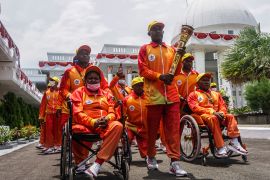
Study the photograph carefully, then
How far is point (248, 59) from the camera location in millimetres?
22766

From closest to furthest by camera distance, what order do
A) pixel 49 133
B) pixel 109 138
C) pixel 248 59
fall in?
pixel 109 138 < pixel 49 133 < pixel 248 59

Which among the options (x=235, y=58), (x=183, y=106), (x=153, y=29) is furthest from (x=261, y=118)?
(x=153, y=29)

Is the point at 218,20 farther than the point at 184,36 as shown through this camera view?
Yes

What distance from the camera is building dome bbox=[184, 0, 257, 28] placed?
47781 millimetres

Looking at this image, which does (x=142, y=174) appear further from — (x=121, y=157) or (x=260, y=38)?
(x=260, y=38)

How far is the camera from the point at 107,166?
19.0ft

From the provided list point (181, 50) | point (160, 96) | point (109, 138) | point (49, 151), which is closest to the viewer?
point (109, 138)

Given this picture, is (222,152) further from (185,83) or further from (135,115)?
(135,115)

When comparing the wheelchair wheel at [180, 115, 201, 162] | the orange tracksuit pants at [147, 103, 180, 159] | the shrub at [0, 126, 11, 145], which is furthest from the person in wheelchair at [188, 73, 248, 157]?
the shrub at [0, 126, 11, 145]

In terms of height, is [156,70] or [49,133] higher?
[156,70]

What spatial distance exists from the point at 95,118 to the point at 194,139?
5.66 feet

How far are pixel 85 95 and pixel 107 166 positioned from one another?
5.13 ft

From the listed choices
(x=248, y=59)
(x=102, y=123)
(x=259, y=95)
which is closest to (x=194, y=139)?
(x=102, y=123)

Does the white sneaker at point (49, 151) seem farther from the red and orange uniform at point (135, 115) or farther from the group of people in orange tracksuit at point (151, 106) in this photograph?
the group of people in orange tracksuit at point (151, 106)
